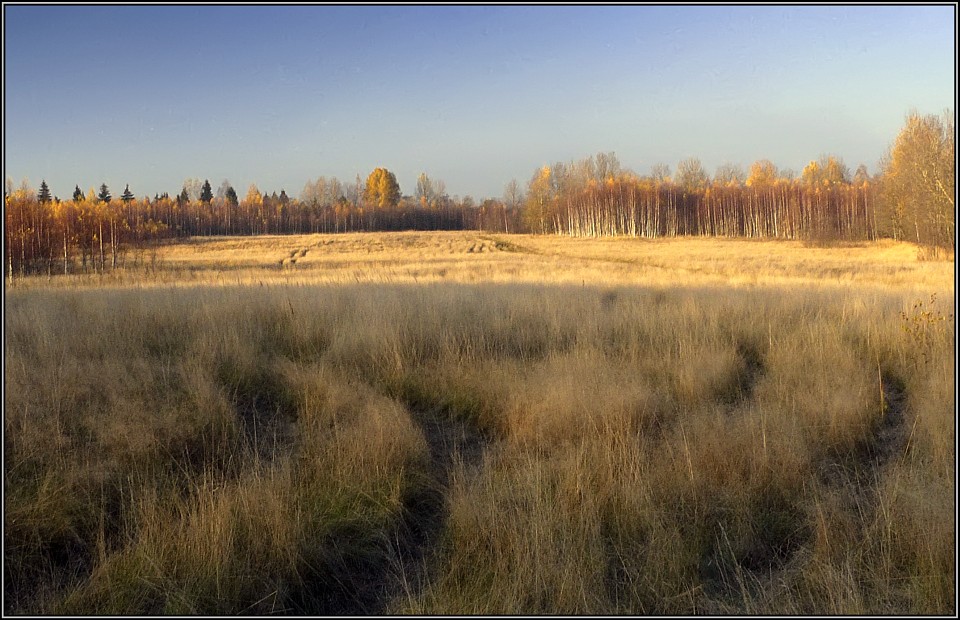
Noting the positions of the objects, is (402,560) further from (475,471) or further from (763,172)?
(763,172)

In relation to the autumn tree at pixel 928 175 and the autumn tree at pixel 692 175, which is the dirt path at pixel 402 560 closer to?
the autumn tree at pixel 928 175

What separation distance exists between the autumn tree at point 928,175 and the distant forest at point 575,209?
7 centimetres

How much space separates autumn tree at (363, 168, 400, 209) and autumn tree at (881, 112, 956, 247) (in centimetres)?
8098

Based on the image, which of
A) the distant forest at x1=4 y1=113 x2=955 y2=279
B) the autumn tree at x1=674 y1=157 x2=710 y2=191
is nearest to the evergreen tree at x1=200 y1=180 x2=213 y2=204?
the distant forest at x1=4 y1=113 x2=955 y2=279

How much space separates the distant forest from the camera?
82.0 feet

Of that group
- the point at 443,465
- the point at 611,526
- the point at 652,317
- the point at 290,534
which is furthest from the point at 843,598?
the point at 652,317

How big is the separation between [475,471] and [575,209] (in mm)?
74717

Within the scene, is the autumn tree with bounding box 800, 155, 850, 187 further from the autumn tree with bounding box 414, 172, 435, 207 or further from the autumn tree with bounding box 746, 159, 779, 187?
the autumn tree with bounding box 414, 172, 435, 207

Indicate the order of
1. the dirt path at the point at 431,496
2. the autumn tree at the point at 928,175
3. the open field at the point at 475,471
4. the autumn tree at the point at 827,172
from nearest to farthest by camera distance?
the open field at the point at 475,471 → the dirt path at the point at 431,496 → the autumn tree at the point at 928,175 → the autumn tree at the point at 827,172

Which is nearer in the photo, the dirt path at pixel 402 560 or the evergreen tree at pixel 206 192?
the dirt path at pixel 402 560

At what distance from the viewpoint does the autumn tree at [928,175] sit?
73.1ft

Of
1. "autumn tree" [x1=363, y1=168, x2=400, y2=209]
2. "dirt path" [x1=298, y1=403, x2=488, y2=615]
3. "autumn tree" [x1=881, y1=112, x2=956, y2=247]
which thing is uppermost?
"autumn tree" [x1=363, y1=168, x2=400, y2=209]

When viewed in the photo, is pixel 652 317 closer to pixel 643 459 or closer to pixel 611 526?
pixel 643 459

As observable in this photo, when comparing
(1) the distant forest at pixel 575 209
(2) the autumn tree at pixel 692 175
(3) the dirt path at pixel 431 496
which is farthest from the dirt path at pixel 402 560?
(2) the autumn tree at pixel 692 175
